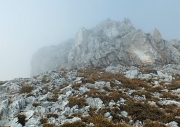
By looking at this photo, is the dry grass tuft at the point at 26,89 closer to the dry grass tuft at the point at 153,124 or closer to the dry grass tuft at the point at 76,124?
the dry grass tuft at the point at 76,124

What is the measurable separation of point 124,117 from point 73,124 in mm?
3838

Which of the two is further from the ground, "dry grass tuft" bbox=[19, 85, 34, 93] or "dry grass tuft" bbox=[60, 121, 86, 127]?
"dry grass tuft" bbox=[19, 85, 34, 93]

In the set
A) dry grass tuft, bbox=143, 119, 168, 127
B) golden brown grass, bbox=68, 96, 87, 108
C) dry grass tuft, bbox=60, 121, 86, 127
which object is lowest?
dry grass tuft, bbox=60, 121, 86, 127

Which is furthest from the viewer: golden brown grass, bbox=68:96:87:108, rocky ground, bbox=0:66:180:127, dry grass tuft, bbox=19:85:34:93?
dry grass tuft, bbox=19:85:34:93

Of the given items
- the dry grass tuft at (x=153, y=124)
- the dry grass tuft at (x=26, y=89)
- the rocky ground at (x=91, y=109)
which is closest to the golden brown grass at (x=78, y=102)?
the rocky ground at (x=91, y=109)

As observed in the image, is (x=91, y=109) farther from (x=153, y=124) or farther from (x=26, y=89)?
(x=26, y=89)

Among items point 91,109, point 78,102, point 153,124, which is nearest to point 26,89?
point 78,102

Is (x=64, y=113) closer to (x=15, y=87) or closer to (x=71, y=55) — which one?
(x=15, y=87)

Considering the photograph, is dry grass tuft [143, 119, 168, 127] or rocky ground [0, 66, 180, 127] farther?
rocky ground [0, 66, 180, 127]

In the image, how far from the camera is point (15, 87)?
22.7 m

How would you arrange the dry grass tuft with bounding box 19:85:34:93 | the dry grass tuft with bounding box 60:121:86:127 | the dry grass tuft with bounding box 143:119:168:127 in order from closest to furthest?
the dry grass tuft with bounding box 143:119:168:127 < the dry grass tuft with bounding box 60:121:86:127 < the dry grass tuft with bounding box 19:85:34:93

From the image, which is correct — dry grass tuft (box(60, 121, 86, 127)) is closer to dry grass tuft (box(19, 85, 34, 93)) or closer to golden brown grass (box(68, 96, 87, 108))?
golden brown grass (box(68, 96, 87, 108))

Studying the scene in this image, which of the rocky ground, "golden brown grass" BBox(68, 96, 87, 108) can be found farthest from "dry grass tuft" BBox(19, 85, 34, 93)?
"golden brown grass" BBox(68, 96, 87, 108)

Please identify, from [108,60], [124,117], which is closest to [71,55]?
[108,60]
